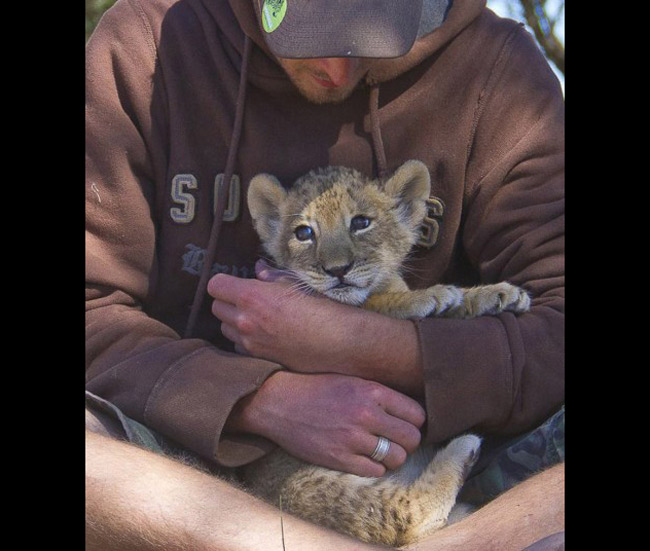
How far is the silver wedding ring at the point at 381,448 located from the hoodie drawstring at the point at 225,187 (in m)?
0.72

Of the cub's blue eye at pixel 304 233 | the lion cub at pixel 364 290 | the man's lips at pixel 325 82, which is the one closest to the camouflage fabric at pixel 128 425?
the lion cub at pixel 364 290

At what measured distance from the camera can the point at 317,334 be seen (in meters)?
2.76

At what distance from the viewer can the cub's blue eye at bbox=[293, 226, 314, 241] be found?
9.73 ft

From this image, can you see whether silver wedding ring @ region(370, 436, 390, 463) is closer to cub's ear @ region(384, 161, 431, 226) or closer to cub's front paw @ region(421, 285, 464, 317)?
cub's front paw @ region(421, 285, 464, 317)

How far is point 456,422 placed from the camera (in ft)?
8.96

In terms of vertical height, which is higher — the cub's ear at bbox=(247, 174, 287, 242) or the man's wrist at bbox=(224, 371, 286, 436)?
the cub's ear at bbox=(247, 174, 287, 242)

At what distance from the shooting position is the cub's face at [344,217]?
9.55ft

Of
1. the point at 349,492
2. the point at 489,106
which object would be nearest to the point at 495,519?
the point at 349,492

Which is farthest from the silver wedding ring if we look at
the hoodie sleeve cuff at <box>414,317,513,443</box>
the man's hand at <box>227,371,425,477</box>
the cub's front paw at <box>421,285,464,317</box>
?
the cub's front paw at <box>421,285,464,317</box>

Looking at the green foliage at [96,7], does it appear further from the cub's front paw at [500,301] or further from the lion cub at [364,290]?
the cub's front paw at [500,301]
